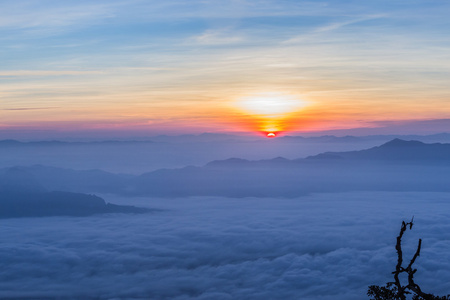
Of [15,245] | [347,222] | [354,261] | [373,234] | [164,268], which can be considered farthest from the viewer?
[347,222]

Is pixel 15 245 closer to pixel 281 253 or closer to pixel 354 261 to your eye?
pixel 281 253

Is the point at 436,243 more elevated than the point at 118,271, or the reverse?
the point at 436,243

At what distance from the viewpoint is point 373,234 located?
15938 cm

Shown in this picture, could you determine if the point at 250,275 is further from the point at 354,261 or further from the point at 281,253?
the point at 354,261

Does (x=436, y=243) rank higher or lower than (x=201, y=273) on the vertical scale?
higher

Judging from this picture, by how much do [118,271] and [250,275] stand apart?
39.1 metres

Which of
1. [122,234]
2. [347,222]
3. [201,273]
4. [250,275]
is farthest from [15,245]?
[347,222]

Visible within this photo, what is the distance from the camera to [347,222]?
186750mm

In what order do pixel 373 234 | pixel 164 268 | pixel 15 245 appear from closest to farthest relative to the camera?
pixel 164 268, pixel 373 234, pixel 15 245

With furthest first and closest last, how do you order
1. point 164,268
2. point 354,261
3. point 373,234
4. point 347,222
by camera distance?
point 347,222
point 373,234
point 164,268
point 354,261

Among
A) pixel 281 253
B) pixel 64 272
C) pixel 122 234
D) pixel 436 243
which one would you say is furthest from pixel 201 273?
pixel 436 243

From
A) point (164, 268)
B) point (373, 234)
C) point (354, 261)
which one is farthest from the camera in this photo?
point (373, 234)

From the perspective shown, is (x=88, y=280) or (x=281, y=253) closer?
(x=88, y=280)

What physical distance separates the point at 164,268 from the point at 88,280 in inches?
833
